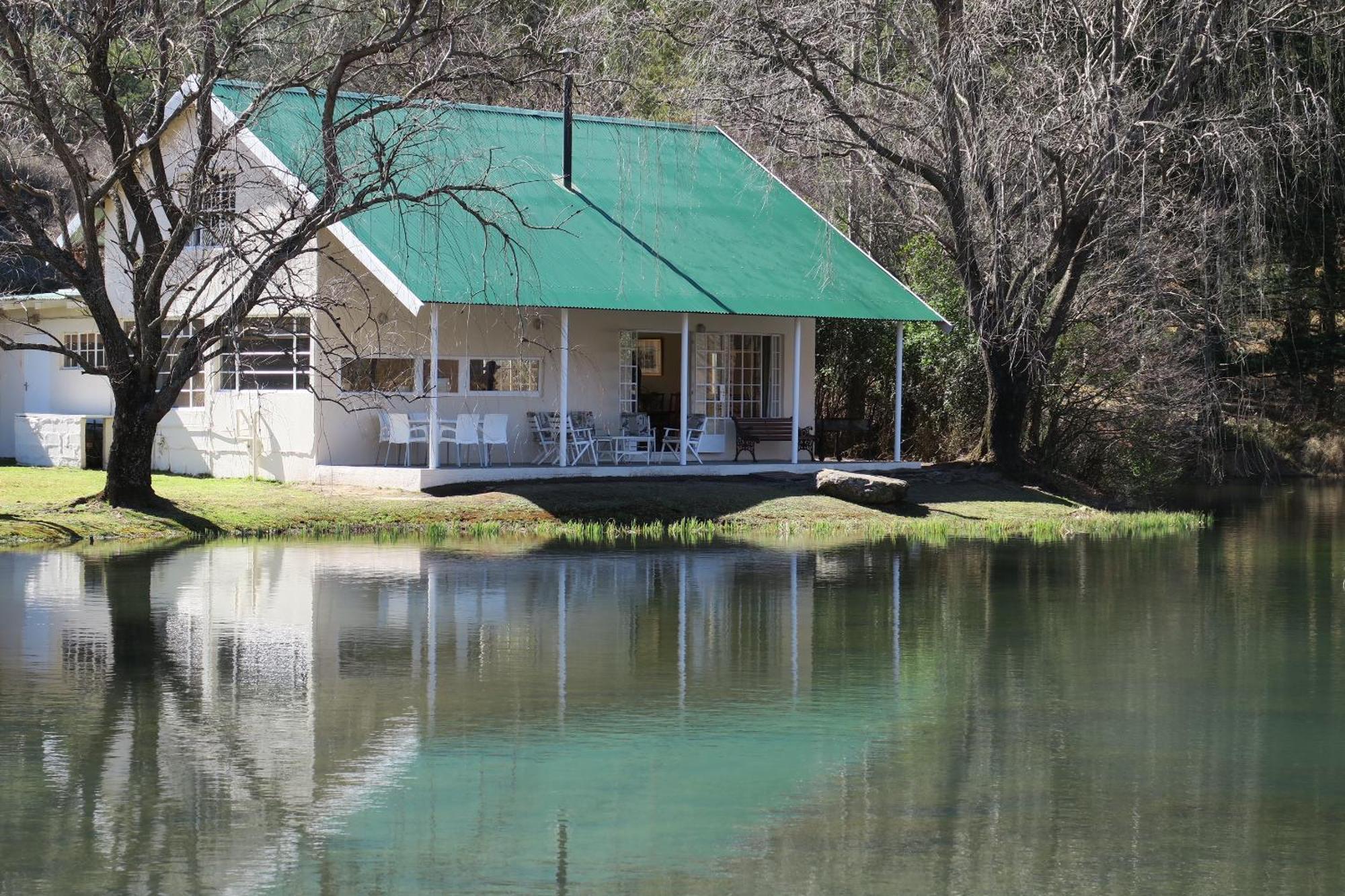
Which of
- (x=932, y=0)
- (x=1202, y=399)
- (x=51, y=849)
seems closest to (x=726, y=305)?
(x=932, y=0)

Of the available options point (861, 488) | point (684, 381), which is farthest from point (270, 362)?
point (861, 488)

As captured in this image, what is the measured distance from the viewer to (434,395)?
21531 millimetres

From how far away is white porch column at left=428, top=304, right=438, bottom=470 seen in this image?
2194 cm

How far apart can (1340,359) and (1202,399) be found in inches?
399

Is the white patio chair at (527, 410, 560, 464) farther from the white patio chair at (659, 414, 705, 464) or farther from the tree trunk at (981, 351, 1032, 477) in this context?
the tree trunk at (981, 351, 1032, 477)

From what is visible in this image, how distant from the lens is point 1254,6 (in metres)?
23.4

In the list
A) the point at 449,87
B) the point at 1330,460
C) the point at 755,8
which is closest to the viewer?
the point at 449,87

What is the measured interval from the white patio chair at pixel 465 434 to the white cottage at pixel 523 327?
0.12 ft

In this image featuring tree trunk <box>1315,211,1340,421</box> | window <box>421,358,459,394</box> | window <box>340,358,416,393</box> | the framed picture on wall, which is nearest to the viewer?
window <box>340,358,416,393</box>

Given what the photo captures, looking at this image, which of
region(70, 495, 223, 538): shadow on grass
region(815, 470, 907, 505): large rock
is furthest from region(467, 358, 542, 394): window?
region(70, 495, 223, 538): shadow on grass

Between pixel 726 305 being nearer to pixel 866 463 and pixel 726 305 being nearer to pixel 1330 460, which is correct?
pixel 866 463

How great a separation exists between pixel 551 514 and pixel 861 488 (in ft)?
14.3

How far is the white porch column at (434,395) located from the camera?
72.0ft

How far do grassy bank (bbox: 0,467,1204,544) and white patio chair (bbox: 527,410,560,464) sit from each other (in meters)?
2.21
